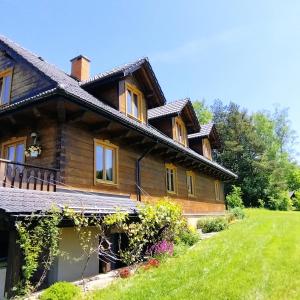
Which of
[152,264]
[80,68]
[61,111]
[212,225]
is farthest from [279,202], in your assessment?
[61,111]

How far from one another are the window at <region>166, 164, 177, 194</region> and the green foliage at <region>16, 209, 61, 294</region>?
9.96 m

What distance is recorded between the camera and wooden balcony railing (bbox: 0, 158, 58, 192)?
8.31 meters

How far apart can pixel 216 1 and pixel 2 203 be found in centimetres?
951

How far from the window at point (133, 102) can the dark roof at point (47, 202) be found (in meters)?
5.18

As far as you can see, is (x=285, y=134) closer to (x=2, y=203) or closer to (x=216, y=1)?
(x=216, y=1)

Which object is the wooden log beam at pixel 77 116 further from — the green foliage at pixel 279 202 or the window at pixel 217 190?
the green foliage at pixel 279 202

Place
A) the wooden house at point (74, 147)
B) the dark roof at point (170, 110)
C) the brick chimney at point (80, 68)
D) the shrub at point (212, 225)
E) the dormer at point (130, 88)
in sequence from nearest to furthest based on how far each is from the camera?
the wooden house at point (74, 147), the dormer at point (130, 88), the brick chimney at point (80, 68), the shrub at point (212, 225), the dark roof at point (170, 110)

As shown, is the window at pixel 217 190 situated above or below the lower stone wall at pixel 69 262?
above

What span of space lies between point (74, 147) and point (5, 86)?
4.66 meters

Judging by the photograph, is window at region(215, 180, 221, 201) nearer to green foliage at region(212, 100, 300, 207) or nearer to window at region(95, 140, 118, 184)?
window at region(95, 140, 118, 184)

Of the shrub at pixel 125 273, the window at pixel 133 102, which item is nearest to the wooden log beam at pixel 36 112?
the window at pixel 133 102

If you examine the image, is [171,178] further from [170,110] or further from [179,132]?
[170,110]

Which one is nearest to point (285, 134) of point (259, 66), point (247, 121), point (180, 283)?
point (247, 121)

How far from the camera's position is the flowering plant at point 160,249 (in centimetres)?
1007
